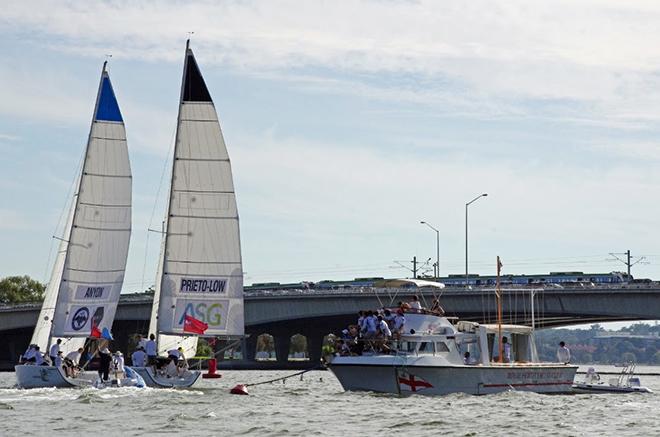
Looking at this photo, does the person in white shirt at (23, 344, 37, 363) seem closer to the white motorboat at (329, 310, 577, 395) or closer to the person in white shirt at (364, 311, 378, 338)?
the white motorboat at (329, 310, 577, 395)

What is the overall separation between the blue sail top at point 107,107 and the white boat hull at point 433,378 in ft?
49.8

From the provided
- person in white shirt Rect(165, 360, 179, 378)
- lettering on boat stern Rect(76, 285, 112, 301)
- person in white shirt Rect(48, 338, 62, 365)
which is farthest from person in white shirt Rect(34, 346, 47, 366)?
person in white shirt Rect(165, 360, 179, 378)

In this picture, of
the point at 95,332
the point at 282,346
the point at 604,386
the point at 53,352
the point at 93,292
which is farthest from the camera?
the point at 282,346

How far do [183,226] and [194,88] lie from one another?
581 cm

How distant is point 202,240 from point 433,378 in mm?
11071

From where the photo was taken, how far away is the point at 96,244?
56.2m

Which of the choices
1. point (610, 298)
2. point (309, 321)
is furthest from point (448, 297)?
point (309, 321)

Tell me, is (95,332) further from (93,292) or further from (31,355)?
(31,355)

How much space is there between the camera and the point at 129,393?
157 feet

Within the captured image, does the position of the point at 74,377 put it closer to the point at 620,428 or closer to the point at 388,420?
the point at 388,420

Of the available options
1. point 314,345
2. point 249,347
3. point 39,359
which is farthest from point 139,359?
point 249,347

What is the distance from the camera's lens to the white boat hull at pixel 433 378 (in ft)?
162

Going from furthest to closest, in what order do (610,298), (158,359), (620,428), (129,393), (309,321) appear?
1. (309,321)
2. (610,298)
3. (158,359)
4. (129,393)
5. (620,428)

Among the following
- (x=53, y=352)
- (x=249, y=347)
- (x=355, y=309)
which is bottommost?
(x=53, y=352)
